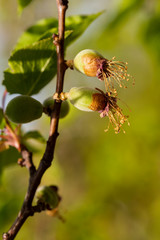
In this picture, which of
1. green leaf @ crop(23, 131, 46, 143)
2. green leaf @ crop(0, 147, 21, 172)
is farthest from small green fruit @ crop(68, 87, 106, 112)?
green leaf @ crop(0, 147, 21, 172)

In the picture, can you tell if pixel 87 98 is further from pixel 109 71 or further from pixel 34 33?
pixel 34 33

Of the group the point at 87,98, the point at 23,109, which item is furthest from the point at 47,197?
the point at 87,98

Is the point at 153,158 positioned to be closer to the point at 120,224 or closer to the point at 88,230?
the point at 120,224

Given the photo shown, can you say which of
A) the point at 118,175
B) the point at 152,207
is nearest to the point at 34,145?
the point at 118,175

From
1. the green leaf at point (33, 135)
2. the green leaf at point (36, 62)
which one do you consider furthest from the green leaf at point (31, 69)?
the green leaf at point (33, 135)

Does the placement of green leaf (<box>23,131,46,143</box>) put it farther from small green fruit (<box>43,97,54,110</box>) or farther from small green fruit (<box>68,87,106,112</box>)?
small green fruit (<box>68,87,106,112</box>)

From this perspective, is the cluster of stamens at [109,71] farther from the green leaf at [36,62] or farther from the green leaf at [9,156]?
the green leaf at [9,156]
